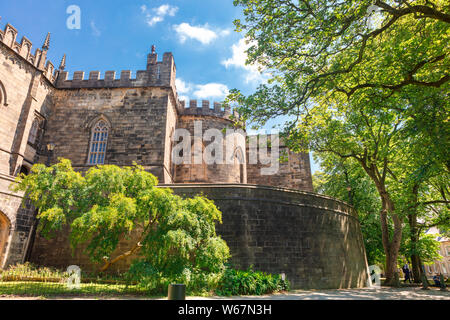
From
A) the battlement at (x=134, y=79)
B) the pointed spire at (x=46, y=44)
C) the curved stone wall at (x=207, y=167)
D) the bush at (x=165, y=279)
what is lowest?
the bush at (x=165, y=279)

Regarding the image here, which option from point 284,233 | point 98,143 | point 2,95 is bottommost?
point 284,233

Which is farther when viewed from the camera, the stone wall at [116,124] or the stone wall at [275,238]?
the stone wall at [116,124]

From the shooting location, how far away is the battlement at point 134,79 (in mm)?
19031

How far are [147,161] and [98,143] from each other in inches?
153

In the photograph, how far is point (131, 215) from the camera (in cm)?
932

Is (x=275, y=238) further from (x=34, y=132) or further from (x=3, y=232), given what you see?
(x=34, y=132)

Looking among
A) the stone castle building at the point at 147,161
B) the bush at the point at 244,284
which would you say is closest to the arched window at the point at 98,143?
the stone castle building at the point at 147,161

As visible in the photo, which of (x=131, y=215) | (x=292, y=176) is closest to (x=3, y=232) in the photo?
(x=131, y=215)

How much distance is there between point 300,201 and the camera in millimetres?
14523

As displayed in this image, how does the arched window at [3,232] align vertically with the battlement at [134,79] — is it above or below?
below

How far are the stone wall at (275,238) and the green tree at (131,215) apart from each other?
2.62 m

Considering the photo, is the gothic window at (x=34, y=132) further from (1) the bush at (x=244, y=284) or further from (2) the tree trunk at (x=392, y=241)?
(2) the tree trunk at (x=392, y=241)

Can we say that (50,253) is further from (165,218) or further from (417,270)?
(417,270)

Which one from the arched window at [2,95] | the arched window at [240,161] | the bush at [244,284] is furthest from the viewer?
the arched window at [240,161]
